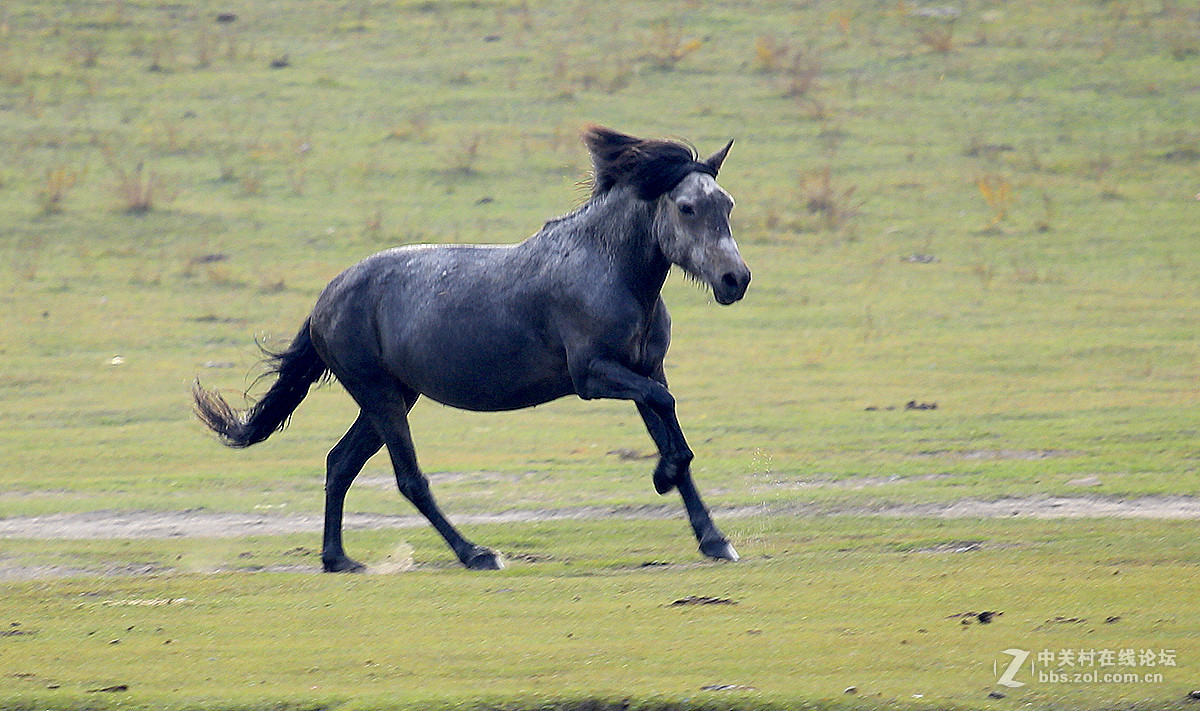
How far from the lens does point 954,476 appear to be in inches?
410

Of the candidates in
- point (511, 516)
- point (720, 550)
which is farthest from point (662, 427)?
point (511, 516)

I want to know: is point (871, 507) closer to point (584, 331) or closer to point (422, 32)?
point (584, 331)

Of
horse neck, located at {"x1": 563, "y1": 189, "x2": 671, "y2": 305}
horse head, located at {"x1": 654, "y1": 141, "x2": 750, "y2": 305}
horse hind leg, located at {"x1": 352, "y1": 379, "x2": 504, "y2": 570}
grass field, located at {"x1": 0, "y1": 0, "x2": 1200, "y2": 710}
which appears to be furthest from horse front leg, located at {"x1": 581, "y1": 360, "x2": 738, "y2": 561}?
horse hind leg, located at {"x1": 352, "y1": 379, "x2": 504, "y2": 570}

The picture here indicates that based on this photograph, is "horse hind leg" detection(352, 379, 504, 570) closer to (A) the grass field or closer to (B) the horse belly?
(A) the grass field

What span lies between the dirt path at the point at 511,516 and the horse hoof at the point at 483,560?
52.3 inches

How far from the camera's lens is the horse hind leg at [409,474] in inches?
333

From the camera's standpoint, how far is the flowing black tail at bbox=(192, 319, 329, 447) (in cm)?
959

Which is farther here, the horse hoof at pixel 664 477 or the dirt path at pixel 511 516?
the dirt path at pixel 511 516

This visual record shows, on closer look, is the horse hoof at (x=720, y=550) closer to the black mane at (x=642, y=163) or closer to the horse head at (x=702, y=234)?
the horse head at (x=702, y=234)

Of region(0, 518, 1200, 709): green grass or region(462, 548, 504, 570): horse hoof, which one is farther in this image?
region(462, 548, 504, 570): horse hoof

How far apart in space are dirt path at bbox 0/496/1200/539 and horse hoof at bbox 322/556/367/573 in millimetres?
1241

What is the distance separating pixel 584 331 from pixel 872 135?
14.0 meters
